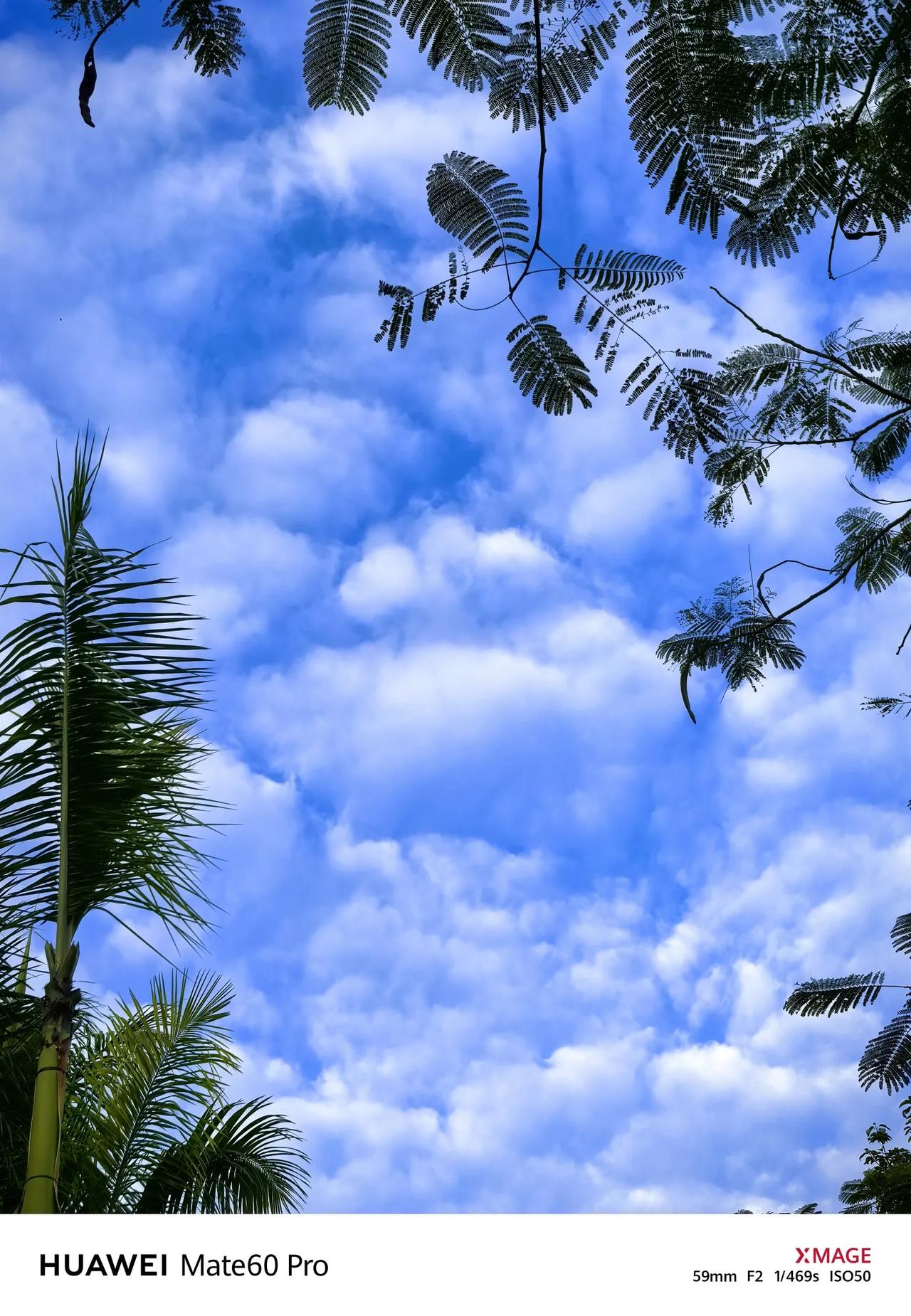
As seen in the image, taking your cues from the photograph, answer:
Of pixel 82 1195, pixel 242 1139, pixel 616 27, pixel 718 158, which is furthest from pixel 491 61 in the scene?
pixel 242 1139

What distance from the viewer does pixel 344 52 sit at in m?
1.74

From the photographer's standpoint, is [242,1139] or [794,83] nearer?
[794,83]

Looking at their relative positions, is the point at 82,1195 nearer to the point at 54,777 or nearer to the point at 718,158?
the point at 54,777

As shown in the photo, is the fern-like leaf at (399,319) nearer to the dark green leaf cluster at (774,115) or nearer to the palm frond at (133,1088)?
the dark green leaf cluster at (774,115)

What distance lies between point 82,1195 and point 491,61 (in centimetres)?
423

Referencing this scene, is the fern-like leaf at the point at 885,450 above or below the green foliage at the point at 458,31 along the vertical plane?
above

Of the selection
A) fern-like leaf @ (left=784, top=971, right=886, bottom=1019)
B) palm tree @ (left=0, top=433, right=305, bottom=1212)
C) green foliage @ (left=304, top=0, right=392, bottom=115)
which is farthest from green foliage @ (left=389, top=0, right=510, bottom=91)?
fern-like leaf @ (left=784, top=971, right=886, bottom=1019)

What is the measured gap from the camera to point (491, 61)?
1772mm

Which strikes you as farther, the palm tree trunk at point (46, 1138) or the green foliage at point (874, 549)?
the green foliage at point (874, 549)
